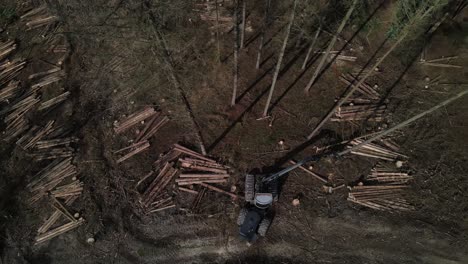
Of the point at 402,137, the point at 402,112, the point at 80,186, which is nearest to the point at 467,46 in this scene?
the point at 402,112

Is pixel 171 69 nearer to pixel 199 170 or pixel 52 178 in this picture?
pixel 199 170

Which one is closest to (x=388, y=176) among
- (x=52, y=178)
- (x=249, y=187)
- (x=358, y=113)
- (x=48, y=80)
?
(x=358, y=113)

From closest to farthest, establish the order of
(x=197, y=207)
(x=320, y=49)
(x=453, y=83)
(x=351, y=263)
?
(x=351, y=263)
(x=197, y=207)
(x=453, y=83)
(x=320, y=49)

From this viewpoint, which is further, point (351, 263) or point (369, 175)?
point (369, 175)

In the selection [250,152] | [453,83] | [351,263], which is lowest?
[351,263]

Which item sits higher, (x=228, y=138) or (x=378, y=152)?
(x=228, y=138)

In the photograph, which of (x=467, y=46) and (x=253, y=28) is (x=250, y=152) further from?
(x=467, y=46)

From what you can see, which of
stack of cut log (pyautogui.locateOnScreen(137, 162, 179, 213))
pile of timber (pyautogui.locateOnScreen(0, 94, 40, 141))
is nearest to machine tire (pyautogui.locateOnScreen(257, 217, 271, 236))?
stack of cut log (pyautogui.locateOnScreen(137, 162, 179, 213))

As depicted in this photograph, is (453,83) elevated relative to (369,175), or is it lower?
elevated
